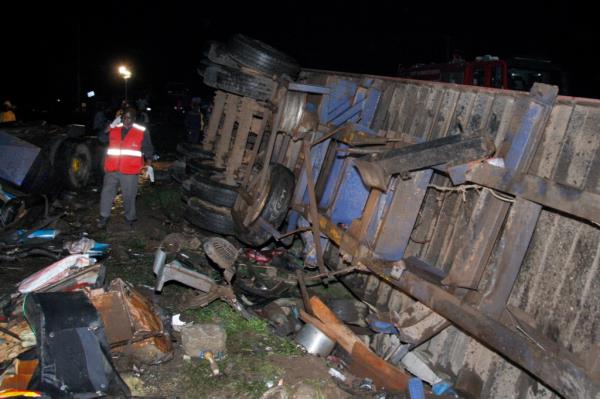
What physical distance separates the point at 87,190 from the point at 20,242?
2761mm

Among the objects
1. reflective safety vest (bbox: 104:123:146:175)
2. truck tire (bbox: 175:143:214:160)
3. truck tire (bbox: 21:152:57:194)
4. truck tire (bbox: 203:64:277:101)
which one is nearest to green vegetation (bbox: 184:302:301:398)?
reflective safety vest (bbox: 104:123:146:175)

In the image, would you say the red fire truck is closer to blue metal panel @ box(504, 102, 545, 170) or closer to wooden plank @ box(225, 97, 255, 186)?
wooden plank @ box(225, 97, 255, 186)

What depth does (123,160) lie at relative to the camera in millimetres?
5895

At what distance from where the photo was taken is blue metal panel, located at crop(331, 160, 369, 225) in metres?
4.23

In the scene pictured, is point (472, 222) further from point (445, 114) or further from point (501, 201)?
point (445, 114)

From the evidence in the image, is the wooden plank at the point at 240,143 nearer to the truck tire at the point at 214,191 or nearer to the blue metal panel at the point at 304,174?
the truck tire at the point at 214,191

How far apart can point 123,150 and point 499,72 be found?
8.59 metres

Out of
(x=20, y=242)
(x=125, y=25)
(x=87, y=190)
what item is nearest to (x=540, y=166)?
(x=20, y=242)

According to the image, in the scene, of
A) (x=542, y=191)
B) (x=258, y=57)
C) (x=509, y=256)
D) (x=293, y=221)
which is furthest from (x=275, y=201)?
(x=542, y=191)

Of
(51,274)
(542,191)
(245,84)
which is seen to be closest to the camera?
(542,191)

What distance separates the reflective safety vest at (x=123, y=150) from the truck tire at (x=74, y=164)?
166 centimetres

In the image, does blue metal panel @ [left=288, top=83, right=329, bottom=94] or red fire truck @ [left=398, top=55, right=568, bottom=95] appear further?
red fire truck @ [left=398, top=55, right=568, bottom=95]

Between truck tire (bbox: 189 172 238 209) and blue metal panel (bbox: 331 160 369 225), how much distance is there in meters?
1.83

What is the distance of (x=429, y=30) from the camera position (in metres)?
28.3
